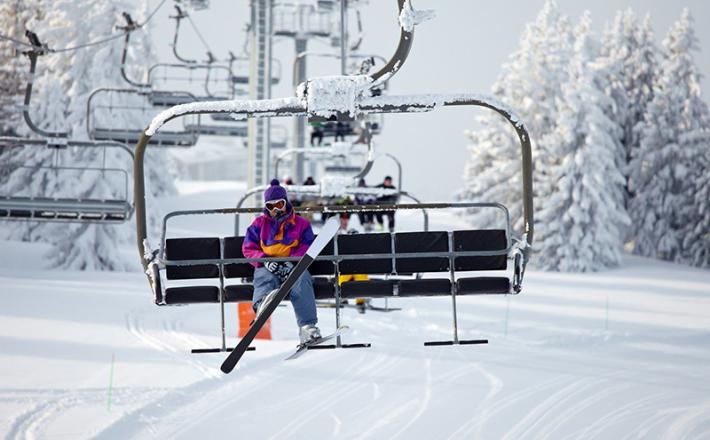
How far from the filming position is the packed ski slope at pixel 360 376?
37.0ft

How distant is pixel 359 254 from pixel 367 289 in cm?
41

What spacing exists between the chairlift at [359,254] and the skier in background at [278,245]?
0.41ft

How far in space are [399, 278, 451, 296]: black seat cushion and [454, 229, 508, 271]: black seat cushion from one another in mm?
211

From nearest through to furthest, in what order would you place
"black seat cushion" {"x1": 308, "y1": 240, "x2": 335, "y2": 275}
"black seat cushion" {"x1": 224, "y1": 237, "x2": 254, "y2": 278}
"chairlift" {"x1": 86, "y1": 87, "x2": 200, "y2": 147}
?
"black seat cushion" {"x1": 224, "y1": 237, "x2": 254, "y2": 278} < "black seat cushion" {"x1": 308, "y1": 240, "x2": 335, "y2": 275} < "chairlift" {"x1": 86, "y1": 87, "x2": 200, "y2": 147}

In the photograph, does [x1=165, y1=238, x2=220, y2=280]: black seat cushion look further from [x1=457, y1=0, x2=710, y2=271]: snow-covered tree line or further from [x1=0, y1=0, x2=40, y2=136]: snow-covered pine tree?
[x1=457, y1=0, x2=710, y2=271]: snow-covered tree line

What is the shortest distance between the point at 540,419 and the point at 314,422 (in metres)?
2.91

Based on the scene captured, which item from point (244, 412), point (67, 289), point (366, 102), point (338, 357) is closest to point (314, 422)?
point (244, 412)

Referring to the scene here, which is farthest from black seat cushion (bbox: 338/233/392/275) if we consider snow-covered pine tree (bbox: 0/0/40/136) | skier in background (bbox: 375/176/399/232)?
snow-covered pine tree (bbox: 0/0/40/136)

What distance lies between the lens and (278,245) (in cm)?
746

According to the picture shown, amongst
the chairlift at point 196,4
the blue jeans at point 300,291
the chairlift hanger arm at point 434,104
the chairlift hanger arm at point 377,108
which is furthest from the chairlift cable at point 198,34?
the chairlift hanger arm at point 434,104

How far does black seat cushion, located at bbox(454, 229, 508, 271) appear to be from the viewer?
746cm

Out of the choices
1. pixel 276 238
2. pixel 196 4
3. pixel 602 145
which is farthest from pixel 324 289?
pixel 602 145

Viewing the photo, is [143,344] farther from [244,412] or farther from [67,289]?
[67,289]

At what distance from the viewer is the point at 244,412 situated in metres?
11.9
